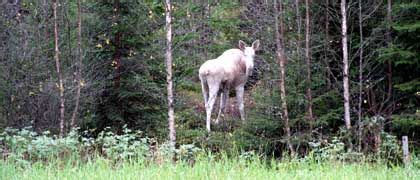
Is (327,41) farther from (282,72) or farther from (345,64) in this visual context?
(282,72)

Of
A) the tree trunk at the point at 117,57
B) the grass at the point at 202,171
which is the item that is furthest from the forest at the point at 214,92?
the grass at the point at 202,171

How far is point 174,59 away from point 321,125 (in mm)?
3932

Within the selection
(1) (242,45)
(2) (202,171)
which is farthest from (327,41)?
(2) (202,171)

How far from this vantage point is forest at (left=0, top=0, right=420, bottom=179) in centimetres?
984

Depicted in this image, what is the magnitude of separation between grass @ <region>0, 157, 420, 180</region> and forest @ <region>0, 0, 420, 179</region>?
441mm

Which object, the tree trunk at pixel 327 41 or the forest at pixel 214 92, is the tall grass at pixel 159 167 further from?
the tree trunk at pixel 327 41

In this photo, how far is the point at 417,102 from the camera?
417 inches

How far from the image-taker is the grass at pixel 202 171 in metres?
7.11

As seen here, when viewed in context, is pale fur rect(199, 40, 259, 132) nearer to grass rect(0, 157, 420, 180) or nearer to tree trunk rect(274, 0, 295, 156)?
tree trunk rect(274, 0, 295, 156)

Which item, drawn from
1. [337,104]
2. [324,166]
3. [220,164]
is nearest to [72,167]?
[220,164]

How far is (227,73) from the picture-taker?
46.8 feet

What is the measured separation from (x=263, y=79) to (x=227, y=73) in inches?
97.3

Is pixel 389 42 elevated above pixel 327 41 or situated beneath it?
situated beneath

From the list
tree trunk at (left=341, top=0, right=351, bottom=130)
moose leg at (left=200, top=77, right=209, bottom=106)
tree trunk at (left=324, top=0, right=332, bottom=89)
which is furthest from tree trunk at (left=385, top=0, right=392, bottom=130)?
moose leg at (left=200, top=77, right=209, bottom=106)
